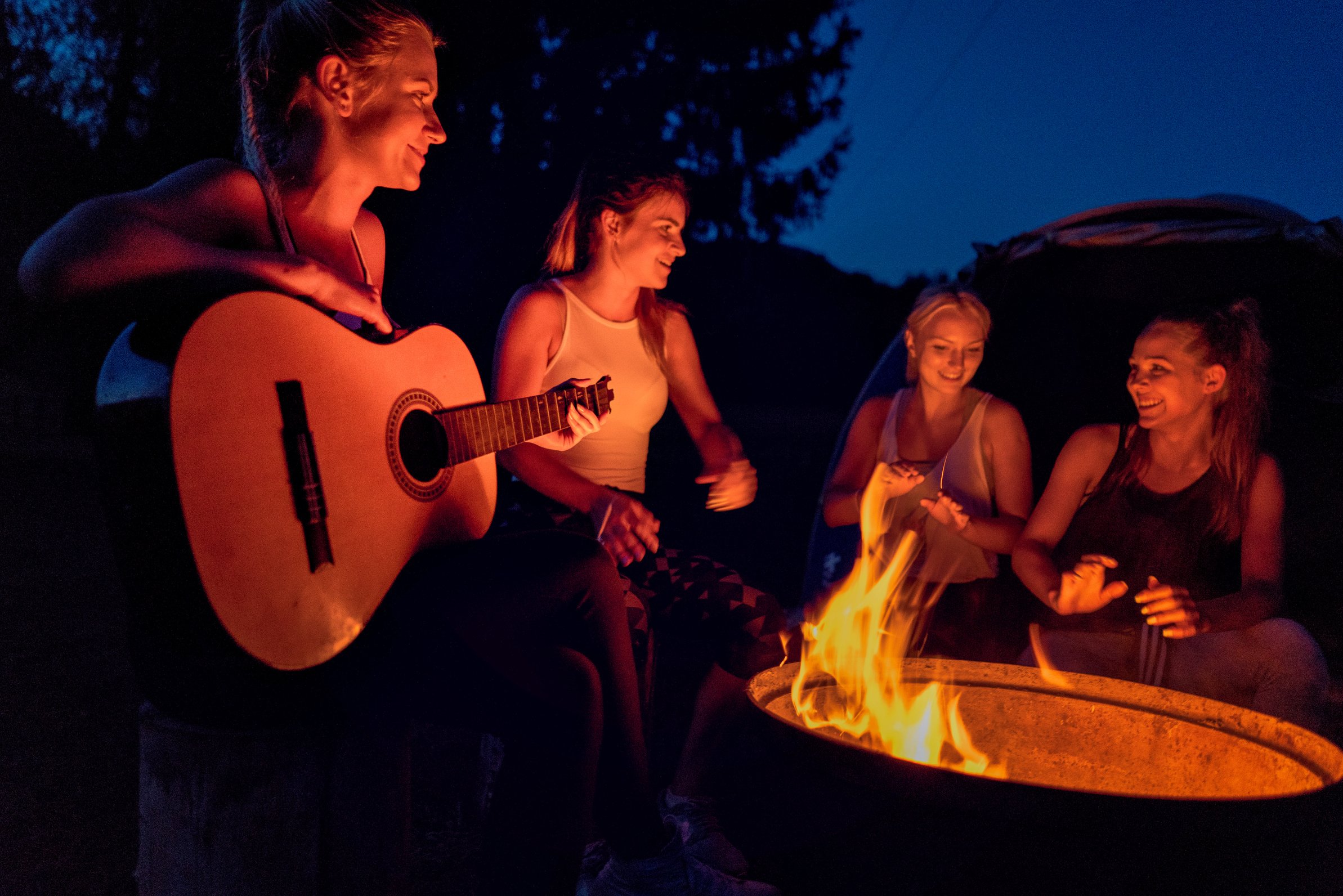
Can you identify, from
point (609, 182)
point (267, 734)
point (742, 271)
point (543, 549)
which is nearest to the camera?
point (267, 734)

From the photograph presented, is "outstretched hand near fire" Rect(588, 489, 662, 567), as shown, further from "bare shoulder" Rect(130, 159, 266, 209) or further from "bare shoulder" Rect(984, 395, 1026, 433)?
"bare shoulder" Rect(984, 395, 1026, 433)

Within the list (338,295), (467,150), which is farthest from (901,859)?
(467,150)

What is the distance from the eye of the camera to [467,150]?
8.79 m

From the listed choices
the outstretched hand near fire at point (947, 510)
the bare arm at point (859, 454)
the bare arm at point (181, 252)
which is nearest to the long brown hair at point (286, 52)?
the bare arm at point (181, 252)

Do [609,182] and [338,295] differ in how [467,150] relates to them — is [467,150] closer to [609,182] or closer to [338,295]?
[609,182]

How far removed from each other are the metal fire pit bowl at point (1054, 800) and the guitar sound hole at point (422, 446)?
85 centimetres

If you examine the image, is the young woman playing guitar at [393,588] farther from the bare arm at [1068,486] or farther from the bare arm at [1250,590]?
the bare arm at [1068,486]

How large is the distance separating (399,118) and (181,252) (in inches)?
27.7

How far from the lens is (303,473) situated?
144 centimetres

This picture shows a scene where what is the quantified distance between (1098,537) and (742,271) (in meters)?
13.2

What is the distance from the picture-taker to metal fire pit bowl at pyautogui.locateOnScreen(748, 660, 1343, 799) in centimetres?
182

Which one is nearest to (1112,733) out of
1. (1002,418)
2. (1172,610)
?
(1172,610)

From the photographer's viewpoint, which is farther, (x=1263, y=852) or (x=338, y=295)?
(x=338, y=295)

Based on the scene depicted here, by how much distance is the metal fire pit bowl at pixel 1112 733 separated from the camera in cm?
182
